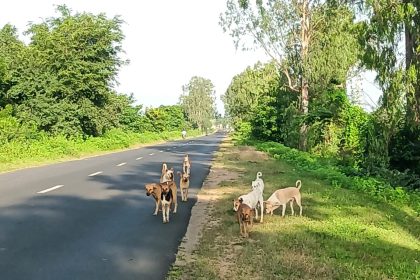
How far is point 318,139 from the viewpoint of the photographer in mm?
27234

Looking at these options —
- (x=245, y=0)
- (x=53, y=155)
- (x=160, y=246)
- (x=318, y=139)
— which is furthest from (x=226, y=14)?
(x=160, y=246)

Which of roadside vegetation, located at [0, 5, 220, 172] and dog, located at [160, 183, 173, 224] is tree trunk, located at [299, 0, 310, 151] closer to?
roadside vegetation, located at [0, 5, 220, 172]

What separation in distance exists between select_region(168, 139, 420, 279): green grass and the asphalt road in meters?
0.69

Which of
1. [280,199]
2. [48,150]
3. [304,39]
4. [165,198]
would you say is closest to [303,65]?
[304,39]

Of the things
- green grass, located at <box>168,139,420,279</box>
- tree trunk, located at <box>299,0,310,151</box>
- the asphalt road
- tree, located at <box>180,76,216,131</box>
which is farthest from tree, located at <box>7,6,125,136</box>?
tree, located at <box>180,76,216,131</box>

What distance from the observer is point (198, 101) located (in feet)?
454

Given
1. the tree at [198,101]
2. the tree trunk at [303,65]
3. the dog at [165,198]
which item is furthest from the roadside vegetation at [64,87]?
the tree at [198,101]

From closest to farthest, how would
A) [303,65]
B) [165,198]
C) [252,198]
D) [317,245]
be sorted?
[317,245] → [252,198] → [165,198] → [303,65]

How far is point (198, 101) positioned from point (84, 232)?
131m

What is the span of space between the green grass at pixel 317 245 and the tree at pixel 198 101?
128 meters

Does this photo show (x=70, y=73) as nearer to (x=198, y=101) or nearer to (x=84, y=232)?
(x=84, y=232)

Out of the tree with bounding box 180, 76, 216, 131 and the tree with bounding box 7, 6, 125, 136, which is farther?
the tree with bounding box 180, 76, 216, 131

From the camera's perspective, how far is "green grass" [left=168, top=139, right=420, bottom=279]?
575 cm

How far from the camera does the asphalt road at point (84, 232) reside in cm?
584
